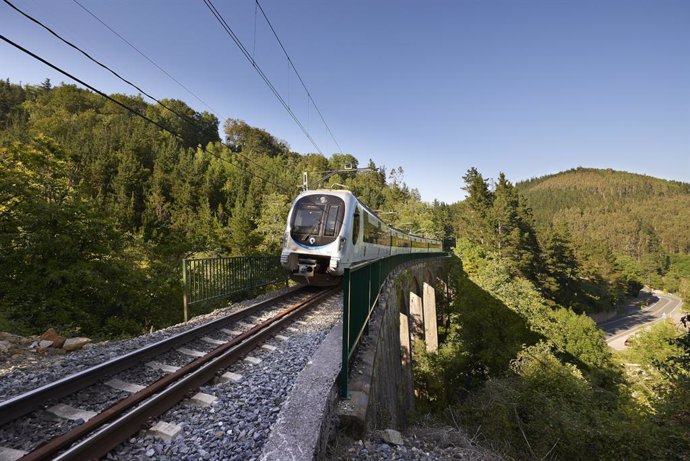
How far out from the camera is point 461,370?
2205cm

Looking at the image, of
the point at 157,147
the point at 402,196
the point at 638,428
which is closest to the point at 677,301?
the point at 402,196

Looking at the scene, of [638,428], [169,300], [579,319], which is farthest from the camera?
[579,319]

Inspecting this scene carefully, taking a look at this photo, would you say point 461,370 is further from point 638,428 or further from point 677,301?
point 677,301

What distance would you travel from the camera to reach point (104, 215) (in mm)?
12555

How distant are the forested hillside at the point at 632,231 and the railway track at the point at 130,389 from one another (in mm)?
58432

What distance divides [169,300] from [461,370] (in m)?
17.8

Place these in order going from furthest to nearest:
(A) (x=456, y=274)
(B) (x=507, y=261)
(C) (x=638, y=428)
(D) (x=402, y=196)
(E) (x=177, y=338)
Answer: (D) (x=402, y=196)
(B) (x=507, y=261)
(A) (x=456, y=274)
(C) (x=638, y=428)
(E) (x=177, y=338)

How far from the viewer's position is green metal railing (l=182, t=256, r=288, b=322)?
24.8 feet

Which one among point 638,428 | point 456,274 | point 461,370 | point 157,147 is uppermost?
point 157,147

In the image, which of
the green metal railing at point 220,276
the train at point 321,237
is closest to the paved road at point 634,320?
the train at point 321,237

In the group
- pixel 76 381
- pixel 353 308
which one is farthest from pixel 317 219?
pixel 76 381

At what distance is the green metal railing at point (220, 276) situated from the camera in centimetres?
756

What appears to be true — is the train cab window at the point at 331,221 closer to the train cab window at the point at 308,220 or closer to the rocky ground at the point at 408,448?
the train cab window at the point at 308,220

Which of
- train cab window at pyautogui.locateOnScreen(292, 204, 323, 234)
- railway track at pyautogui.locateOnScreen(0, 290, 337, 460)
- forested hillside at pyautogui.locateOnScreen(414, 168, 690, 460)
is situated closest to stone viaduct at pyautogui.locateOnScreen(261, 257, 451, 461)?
railway track at pyautogui.locateOnScreen(0, 290, 337, 460)
